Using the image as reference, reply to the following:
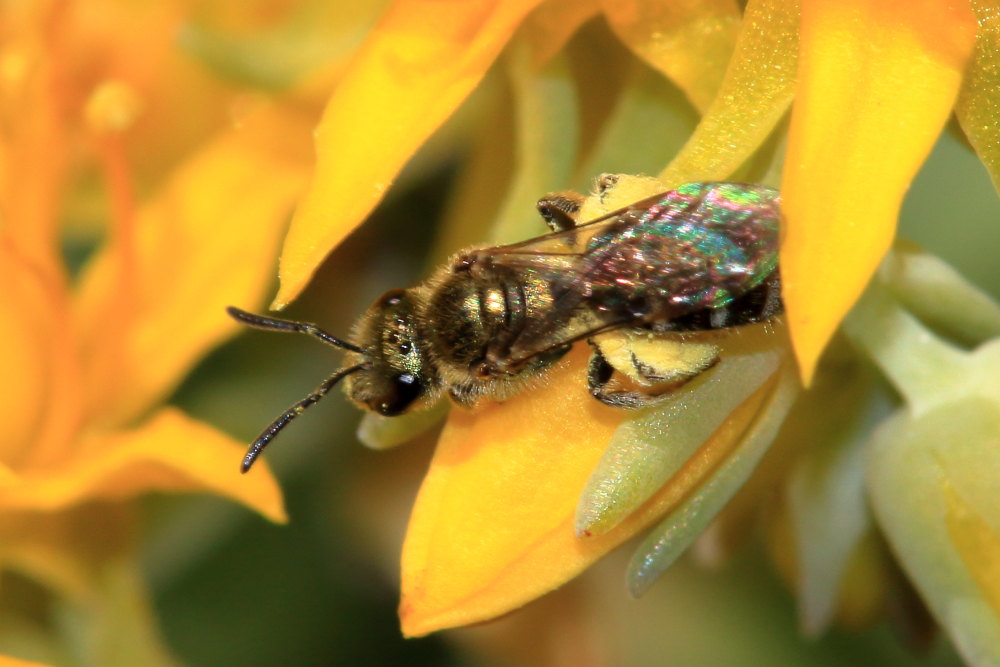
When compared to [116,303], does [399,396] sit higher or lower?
higher

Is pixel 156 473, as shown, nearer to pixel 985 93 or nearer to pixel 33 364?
pixel 33 364

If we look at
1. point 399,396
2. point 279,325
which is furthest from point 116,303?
point 399,396

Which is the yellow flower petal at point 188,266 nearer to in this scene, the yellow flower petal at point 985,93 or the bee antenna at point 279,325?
the bee antenna at point 279,325

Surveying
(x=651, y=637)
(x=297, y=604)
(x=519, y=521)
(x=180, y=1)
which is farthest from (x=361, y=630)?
(x=519, y=521)

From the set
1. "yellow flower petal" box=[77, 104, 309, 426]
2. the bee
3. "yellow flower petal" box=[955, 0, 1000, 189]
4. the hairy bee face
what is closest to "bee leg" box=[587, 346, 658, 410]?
the bee

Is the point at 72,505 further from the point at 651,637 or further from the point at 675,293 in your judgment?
the point at 651,637

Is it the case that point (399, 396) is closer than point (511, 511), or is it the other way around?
point (511, 511)
